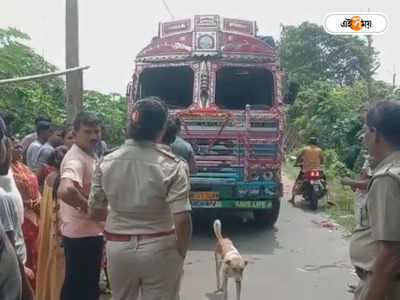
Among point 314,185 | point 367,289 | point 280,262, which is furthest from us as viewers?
point 314,185

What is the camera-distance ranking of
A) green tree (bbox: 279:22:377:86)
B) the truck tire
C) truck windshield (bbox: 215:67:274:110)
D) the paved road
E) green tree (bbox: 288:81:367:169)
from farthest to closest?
1. green tree (bbox: 279:22:377:86)
2. green tree (bbox: 288:81:367:169)
3. the truck tire
4. truck windshield (bbox: 215:67:274:110)
5. the paved road

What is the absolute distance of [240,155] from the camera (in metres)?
9.08

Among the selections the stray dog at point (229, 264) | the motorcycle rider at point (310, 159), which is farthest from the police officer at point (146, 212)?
the motorcycle rider at point (310, 159)

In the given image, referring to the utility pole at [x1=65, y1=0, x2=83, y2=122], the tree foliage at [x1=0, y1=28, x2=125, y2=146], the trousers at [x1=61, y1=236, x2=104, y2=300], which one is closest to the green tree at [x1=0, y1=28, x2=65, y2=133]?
the tree foliage at [x1=0, y1=28, x2=125, y2=146]

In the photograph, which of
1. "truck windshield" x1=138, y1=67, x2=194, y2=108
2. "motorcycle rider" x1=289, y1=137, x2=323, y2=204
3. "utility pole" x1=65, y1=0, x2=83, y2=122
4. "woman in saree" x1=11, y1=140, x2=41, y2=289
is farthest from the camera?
"motorcycle rider" x1=289, y1=137, x2=323, y2=204

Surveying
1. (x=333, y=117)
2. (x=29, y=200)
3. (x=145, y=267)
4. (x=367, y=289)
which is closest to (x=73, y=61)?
(x=29, y=200)

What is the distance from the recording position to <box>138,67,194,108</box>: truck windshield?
980 centimetres

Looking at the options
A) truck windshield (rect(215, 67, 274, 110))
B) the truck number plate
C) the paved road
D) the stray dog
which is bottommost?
the paved road

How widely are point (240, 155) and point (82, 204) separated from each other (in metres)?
5.04

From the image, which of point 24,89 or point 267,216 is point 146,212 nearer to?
point 267,216

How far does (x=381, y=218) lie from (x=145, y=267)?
1.48m

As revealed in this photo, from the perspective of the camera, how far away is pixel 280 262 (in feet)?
26.5

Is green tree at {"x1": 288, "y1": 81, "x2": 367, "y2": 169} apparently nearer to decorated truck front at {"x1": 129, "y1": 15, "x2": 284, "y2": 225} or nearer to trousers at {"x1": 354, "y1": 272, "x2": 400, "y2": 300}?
decorated truck front at {"x1": 129, "y1": 15, "x2": 284, "y2": 225}

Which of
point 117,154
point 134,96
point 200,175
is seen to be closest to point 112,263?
point 117,154
